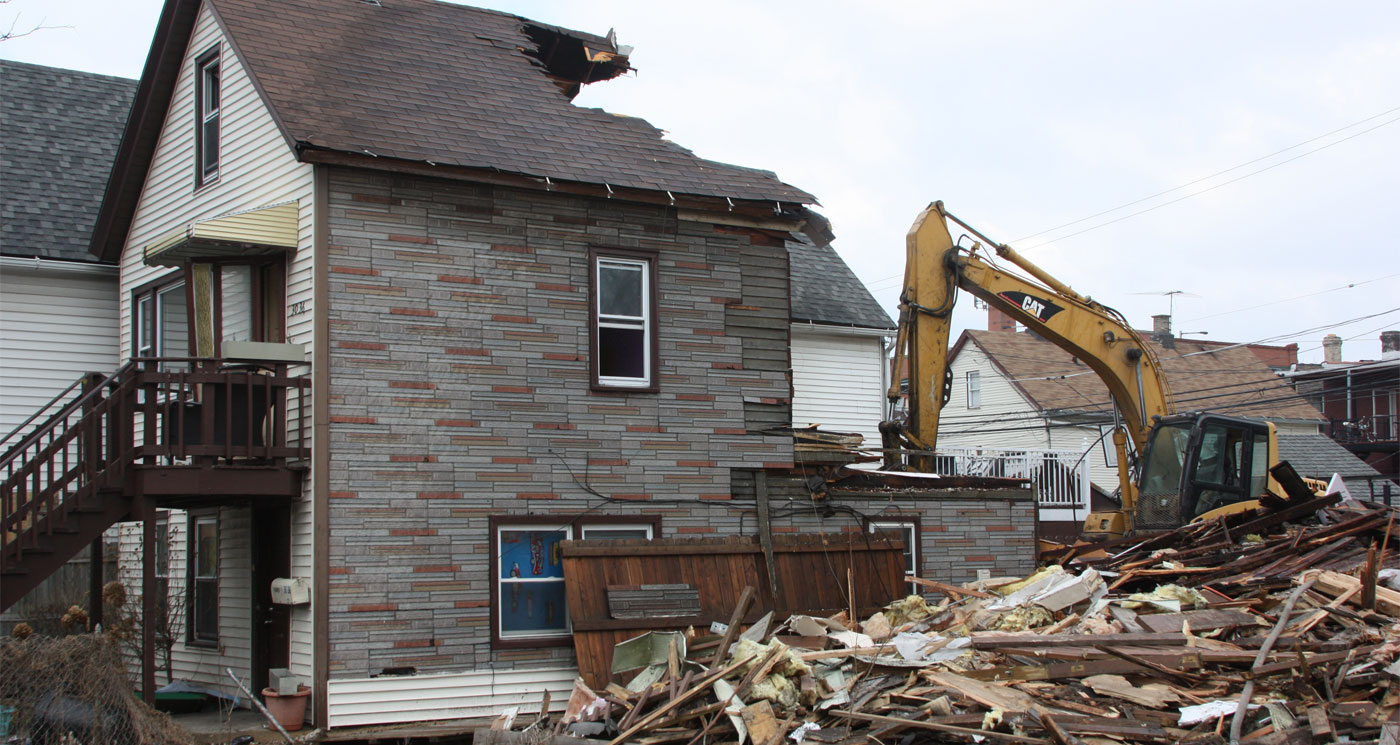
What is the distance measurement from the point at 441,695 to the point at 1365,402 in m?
47.3

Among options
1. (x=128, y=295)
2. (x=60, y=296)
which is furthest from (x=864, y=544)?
(x=60, y=296)

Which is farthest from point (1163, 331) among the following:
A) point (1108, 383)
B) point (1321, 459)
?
point (1108, 383)

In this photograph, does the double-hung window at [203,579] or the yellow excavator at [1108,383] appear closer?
the double-hung window at [203,579]

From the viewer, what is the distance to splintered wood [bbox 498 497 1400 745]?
9.55 m

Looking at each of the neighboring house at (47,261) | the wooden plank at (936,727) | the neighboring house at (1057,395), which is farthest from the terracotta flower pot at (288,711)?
the neighboring house at (1057,395)

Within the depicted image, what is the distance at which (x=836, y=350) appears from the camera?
22.8 m

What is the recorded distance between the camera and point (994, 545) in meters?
15.7

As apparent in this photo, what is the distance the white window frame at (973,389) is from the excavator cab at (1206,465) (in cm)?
2537

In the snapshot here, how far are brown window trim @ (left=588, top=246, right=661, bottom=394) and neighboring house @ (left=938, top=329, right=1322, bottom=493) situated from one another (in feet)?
84.5

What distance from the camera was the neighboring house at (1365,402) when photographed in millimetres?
43469

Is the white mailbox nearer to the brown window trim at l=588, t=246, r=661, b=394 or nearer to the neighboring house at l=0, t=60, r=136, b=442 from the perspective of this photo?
the brown window trim at l=588, t=246, r=661, b=394

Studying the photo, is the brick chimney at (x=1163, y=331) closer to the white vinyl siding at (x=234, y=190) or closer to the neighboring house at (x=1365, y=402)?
the neighboring house at (x=1365, y=402)

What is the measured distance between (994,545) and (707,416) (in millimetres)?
4131

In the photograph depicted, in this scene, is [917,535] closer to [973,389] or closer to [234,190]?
[234,190]
